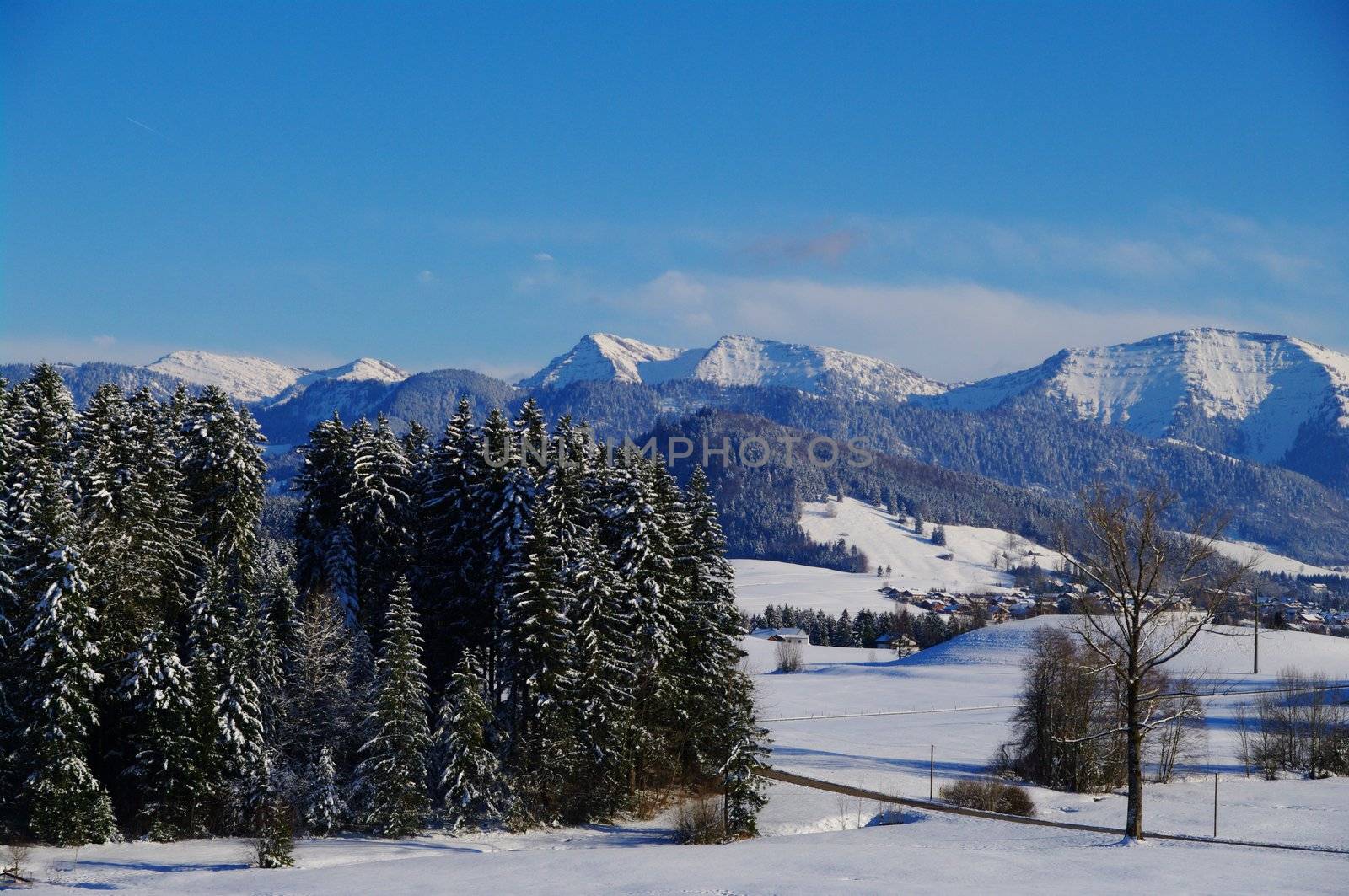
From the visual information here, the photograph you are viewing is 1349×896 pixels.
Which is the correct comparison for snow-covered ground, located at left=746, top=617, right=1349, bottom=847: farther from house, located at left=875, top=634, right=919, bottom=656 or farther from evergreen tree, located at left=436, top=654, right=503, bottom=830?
evergreen tree, located at left=436, top=654, right=503, bottom=830

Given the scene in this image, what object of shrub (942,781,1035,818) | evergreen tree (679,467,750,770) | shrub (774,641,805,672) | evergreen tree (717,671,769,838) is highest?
evergreen tree (679,467,750,770)

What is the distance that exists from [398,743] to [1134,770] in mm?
28506

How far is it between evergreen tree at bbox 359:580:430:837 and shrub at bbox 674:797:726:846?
10971 mm

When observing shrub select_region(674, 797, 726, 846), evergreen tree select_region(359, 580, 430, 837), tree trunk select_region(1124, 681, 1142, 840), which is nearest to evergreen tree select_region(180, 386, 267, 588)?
evergreen tree select_region(359, 580, 430, 837)

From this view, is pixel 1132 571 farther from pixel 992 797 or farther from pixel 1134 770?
pixel 992 797

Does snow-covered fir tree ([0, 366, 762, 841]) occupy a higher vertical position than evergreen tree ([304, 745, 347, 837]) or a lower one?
higher

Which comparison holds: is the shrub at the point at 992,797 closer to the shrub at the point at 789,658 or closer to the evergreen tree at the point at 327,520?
the evergreen tree at the point at 327,520

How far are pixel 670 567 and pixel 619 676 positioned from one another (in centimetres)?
580

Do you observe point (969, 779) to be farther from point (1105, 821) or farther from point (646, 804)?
point (646, 804)

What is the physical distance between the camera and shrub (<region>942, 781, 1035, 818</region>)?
2140 inches

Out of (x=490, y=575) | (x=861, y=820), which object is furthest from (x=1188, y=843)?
(x=490, y=575)

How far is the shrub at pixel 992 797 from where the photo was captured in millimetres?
54344

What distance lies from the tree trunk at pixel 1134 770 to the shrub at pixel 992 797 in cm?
1490

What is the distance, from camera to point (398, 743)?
45656 mm
